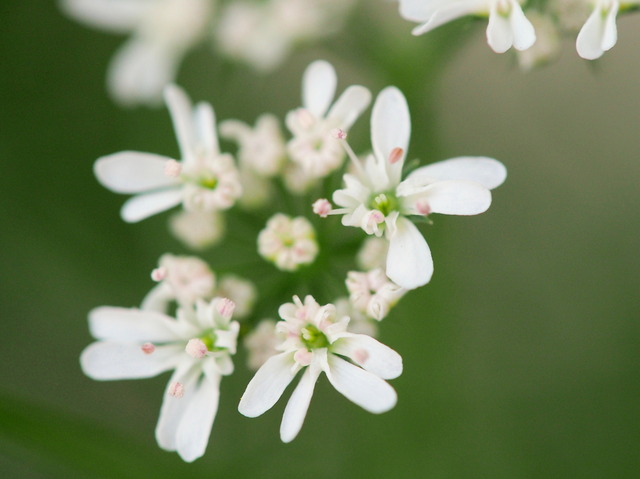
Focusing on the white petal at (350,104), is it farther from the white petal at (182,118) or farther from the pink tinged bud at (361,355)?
the pink tinged bud at (361,355)

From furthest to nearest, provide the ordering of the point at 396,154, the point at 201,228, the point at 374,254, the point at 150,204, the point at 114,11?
the point at 114,11 → the point at 201,228 → the point at 150,204 → the point at 374,254 → the point at 396,154

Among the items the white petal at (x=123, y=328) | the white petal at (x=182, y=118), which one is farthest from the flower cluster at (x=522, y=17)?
the white petal at (x=123, y=328)

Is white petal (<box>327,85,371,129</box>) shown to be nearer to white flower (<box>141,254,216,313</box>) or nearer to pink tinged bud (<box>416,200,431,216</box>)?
pink tinged bud (<box>416,200,431,216</box>)

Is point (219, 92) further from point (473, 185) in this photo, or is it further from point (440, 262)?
point (473, 185)

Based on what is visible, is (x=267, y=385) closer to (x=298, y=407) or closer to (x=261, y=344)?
(x=298, y=407)

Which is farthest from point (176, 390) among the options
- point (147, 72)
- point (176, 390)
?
point (147, 72)

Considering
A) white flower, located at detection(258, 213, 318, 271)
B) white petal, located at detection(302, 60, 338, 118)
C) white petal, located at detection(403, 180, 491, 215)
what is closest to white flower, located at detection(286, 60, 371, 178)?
white petal, located at detection(302, 60, 338, 118)

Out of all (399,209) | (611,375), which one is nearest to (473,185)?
(399,209)
